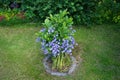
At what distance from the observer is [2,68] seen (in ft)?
20.6

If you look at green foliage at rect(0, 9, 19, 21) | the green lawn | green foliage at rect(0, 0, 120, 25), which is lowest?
the green lawn

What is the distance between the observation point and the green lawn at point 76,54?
6.04 m

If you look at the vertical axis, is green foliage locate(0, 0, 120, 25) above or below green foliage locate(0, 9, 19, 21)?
above

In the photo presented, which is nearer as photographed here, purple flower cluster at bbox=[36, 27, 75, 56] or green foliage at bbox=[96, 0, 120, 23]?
purple flower cluster at bbox=[36, 27, 75, 56]

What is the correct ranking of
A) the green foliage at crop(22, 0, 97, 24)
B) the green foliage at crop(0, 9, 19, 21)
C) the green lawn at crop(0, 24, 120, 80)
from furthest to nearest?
the green foliage at crop(0, 9, 19, 21), the green foliage at crop(22, 0, 97, 24), the green lawn at crop(0, 24, 120, 80)

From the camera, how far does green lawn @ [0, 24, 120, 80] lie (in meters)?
6.04

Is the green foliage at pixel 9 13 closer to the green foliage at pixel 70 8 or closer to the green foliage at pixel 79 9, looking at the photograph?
the green foliage at pixel 79 9

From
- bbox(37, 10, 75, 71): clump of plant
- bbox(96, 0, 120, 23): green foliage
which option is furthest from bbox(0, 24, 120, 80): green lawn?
bbox(37, 10, 75, 71): clump of plant

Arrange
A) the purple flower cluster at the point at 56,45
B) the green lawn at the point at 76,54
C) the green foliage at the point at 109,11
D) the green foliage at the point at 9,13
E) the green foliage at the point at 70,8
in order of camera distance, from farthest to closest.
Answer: the green foliage at the point at 9,13 → the green foliage at the point at 109,11 → the green foliage at the point at 70,8 → the green lawn at the point at 76,54 → the purple flower cluster at the point at 56,45

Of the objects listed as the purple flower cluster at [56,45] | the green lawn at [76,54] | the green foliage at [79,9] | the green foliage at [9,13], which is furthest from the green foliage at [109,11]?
the green foliage at [9,13]

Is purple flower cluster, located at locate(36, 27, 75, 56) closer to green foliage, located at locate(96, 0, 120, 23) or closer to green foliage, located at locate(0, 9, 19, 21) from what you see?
green foliage, located at locate(96, 0, 120, 23)

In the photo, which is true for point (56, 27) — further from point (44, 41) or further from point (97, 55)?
point (97, 55)

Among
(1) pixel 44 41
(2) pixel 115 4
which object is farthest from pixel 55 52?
(2) pixel 115 4

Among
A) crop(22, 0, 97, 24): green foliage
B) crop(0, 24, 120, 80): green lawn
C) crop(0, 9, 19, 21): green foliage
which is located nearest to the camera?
crop(0, 24, 120, 80): green lawn
